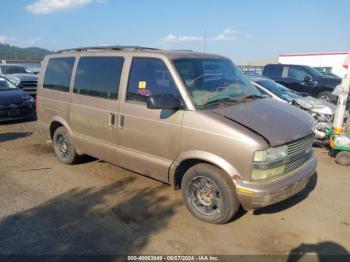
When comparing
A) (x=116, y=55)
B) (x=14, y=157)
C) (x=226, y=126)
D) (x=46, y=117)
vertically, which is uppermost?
(x=116, y=55)

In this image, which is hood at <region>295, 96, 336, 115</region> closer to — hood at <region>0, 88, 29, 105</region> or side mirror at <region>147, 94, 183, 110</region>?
side mirror at <region>147, 94, 183, 110</region>

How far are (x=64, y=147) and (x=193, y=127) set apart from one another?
128 inches

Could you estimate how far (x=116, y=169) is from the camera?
5770 mm

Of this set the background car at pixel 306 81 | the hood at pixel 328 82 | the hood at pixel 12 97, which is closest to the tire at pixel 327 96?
the background car at pixel 306 81

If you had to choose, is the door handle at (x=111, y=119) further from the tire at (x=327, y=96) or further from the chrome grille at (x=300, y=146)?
the tire at (x=327, y=96)

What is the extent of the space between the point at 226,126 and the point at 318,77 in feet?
38.1

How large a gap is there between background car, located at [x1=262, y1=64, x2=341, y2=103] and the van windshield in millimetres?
9349

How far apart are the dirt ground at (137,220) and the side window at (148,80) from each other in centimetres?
149

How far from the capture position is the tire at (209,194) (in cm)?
368

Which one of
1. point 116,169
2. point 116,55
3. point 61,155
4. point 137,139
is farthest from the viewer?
point 61,155

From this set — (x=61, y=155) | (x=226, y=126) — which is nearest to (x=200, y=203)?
(x=226, y=126)

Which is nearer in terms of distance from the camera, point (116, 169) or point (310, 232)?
point (310, 232)

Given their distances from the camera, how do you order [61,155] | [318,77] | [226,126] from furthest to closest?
[318,77] < [61,155] < [226,126]

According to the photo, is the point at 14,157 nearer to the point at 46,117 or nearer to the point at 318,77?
the point at 46,117
